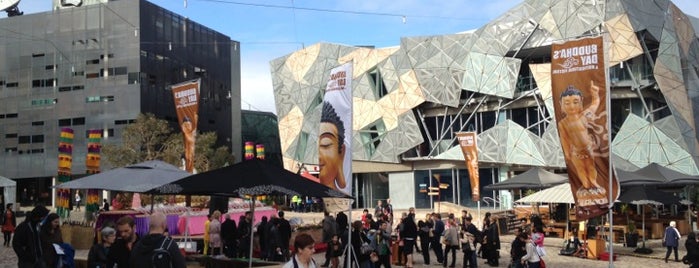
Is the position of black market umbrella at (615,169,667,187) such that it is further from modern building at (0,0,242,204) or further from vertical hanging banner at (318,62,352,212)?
modern building at (0,0,242,204)

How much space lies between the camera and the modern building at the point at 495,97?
3638 centimetres

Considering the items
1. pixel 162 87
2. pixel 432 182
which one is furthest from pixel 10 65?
pixel 432 182

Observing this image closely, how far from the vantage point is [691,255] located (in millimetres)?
13711


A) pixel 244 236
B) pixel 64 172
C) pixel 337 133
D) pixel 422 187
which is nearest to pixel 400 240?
pixel 244 236

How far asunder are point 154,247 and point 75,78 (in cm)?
5879

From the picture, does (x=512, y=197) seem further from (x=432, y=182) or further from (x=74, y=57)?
(x=74, y=57)

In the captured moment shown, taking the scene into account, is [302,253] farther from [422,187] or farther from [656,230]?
[422,187]

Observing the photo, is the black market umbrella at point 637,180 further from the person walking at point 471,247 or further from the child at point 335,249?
the child at point 335,249

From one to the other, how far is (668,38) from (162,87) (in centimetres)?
4221

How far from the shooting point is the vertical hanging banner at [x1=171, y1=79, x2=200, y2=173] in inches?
782

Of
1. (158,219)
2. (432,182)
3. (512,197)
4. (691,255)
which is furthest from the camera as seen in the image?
(432,182)

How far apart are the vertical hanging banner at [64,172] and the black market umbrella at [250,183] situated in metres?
17.3

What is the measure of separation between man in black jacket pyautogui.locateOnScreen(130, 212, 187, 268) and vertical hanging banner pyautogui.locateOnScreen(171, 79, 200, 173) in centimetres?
1452

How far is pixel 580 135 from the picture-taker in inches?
455
